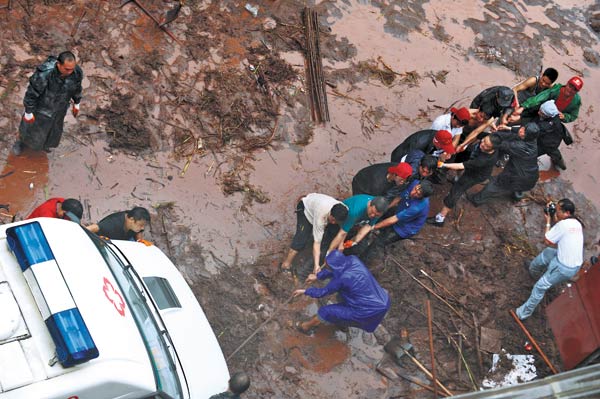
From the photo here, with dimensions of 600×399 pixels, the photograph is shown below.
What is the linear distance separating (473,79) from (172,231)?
599 centimetres

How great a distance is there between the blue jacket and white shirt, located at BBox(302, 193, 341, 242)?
525 millimetres

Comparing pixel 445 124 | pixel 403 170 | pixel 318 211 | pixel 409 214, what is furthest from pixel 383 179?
pixel 445 124

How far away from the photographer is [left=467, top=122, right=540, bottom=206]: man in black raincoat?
7742 mm

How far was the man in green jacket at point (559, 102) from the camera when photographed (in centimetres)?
827

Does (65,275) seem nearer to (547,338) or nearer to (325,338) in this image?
(325,338)

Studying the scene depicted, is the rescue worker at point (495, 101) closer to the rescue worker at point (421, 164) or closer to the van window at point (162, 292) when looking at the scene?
the rescue worker at point (421, 164)

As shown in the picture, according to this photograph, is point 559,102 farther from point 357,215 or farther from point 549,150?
point 357,215

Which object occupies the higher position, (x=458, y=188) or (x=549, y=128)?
(x=549, y=128)

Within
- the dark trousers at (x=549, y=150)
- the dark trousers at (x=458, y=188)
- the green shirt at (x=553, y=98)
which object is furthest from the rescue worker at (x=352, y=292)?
the green shirt at (x=553, y=98)

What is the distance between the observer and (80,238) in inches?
178

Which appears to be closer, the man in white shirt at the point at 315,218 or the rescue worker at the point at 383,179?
the man in white shirt at the point at 315,218

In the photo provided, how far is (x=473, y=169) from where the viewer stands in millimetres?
7754

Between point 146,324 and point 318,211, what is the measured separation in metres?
2.44

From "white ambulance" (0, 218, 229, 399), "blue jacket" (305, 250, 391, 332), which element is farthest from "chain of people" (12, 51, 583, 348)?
"white ambulance" (0, 218, 229, 399)
